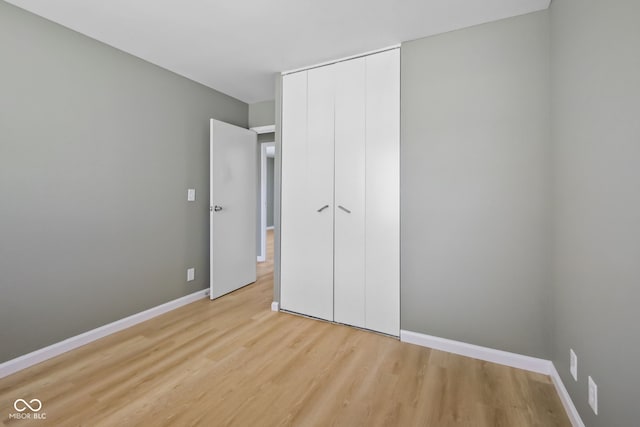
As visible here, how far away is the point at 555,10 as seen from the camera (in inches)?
68.7

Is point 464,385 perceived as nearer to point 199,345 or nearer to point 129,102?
point 199,345

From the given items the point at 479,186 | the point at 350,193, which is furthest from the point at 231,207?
the point at 479,186

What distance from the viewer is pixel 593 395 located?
48.3 inches

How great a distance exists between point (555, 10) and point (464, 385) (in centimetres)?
234

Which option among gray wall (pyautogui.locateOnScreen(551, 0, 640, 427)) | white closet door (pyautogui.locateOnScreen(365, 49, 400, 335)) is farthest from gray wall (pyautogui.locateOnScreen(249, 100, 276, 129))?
gray wall (pyautogui.locateOnScreen(551, 0, 640, 427))

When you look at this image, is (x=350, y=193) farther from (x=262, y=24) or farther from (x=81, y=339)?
(x=81, y=339)

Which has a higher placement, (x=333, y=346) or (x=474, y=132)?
(x=474, y=132)

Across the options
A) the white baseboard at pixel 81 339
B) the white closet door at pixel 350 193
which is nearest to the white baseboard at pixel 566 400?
the white closet door at pixel 350 193

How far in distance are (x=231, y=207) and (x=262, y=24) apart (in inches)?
77.6

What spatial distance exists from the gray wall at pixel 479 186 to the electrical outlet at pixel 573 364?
389mm

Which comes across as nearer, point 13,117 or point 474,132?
point 13,117

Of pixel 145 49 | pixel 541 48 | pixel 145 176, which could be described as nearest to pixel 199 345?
pixel 145 176

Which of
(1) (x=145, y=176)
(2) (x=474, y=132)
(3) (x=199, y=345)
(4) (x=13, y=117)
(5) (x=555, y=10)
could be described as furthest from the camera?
(1) (x=145, y=176)

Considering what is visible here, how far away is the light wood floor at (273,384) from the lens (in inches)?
59.0
